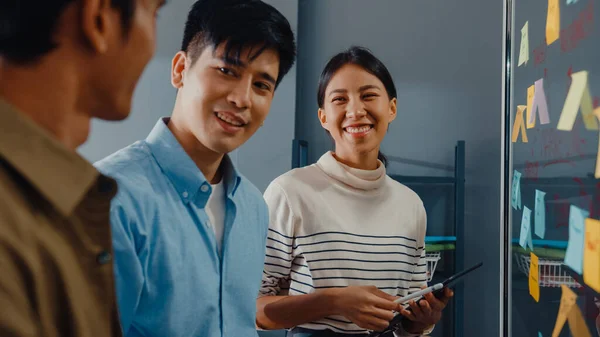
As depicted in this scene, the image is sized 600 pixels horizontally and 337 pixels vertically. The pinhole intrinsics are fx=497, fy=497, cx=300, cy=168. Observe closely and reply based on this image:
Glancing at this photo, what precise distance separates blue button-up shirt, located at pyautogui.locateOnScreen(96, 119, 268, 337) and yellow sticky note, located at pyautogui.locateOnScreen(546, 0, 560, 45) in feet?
1.98

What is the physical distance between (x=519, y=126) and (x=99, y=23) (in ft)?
3.39

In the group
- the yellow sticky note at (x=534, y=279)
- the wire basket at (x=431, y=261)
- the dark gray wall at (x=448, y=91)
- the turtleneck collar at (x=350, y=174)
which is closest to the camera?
the yellow sticky note at (x=534, y=279)

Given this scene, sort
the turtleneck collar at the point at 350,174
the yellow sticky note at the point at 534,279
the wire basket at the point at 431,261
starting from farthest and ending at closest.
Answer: the wire basket at the point at 431,261, the turtleneck collar at the point at 350,174, the yellow sticky note at the point at 534,279

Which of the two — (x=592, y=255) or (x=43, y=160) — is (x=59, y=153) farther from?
(x=592, y=255)

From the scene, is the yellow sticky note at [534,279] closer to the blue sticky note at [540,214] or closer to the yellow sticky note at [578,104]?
the blue sticky note at [540,214]

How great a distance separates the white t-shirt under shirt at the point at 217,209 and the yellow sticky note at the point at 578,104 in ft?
1.79

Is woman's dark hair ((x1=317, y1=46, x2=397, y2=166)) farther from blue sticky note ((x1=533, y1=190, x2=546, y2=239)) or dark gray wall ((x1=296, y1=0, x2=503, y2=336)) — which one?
dark gray wall ((x1=296, y1=0, x2=503, y2=336))

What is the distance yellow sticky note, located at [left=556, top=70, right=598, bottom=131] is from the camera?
0.69 m

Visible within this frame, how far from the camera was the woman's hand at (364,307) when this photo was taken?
104 centimetres

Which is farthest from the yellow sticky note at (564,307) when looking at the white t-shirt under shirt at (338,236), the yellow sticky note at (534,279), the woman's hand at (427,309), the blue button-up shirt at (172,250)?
the blue button-up shirt at (172,250)

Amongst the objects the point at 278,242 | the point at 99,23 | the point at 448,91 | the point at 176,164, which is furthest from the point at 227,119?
the point at 448,91

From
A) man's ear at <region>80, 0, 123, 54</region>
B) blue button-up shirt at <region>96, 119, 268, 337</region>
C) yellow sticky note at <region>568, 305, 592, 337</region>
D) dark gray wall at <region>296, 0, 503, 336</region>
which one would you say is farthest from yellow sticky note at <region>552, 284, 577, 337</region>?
dark gray wall at <region>296, 0, 503, 336</region>

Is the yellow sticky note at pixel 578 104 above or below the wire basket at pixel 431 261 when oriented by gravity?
above

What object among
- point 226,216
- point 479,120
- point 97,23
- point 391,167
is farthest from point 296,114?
point 97,23
